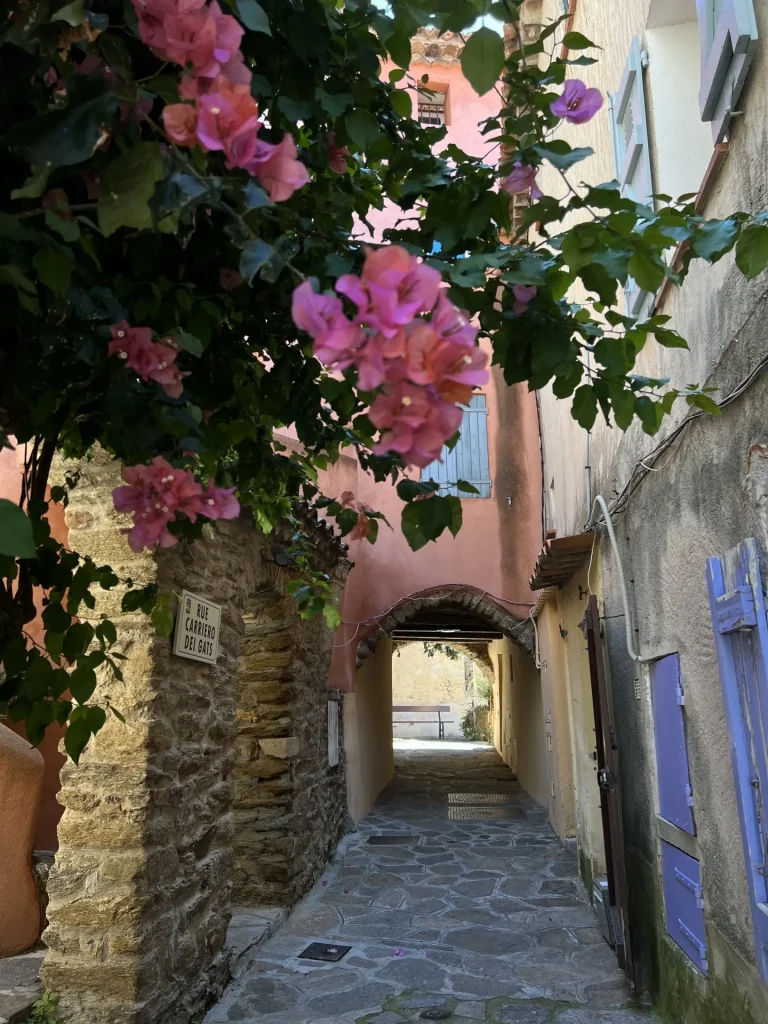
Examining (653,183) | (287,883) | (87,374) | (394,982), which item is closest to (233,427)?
(87,374)

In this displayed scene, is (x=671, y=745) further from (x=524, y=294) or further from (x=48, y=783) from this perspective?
(x=48, y=783)

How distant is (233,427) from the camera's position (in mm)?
1804

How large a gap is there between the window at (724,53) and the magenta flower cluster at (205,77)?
73.7 inches

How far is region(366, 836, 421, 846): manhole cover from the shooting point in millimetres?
7769

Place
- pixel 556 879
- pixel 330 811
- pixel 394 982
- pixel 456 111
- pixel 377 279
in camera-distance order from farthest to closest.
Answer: pixel 456 111, pixel 330 811, pixel 556 879, pixel 394 982, pixel 377 279

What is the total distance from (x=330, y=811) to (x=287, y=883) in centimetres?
168

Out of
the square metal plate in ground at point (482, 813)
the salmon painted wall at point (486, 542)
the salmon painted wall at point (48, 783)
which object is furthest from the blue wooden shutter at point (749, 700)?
the square metal plate in ground at point (482, 813)

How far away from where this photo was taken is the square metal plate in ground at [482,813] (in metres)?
9.20

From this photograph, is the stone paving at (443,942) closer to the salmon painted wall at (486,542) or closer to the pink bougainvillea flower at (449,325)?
the salmon painted wall at (486,542)

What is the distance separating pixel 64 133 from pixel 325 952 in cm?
497

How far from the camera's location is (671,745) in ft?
11.4

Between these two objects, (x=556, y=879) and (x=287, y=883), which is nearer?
(x=287, y=883)

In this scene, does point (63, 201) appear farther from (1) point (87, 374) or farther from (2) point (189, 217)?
(1) point (87, 374)

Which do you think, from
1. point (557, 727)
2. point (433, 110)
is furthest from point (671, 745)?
point (433, 110)
